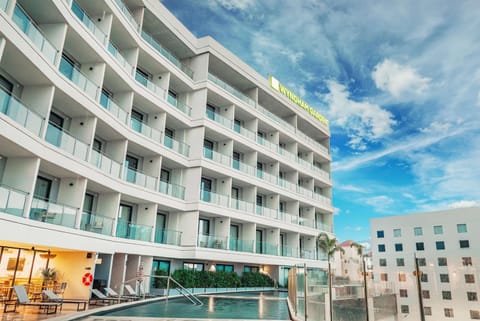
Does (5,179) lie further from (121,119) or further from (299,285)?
(299,285)

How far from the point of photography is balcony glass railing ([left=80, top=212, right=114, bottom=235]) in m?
17.0

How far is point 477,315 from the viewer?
4.42 meters

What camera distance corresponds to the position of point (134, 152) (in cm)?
2269

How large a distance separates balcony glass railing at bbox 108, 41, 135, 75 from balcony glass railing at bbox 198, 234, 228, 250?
37.5 feet

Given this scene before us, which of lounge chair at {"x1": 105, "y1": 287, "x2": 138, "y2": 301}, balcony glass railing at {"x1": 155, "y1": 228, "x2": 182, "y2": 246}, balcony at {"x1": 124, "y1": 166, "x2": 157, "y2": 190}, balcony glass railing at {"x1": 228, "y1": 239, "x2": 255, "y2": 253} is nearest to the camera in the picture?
lounge chair at {"x1": 105, "y1": 287, "x2": 138, "y2": 301}

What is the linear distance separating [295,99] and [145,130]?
20.4m

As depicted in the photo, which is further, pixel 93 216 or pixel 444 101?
pixel 444 101

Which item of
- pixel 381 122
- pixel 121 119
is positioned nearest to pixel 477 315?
pixel 121 119

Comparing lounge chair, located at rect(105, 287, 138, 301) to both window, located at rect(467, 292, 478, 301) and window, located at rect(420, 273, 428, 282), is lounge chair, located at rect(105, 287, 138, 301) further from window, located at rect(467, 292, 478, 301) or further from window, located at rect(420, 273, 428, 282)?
window, located at rect(467, 292, 478, 301)

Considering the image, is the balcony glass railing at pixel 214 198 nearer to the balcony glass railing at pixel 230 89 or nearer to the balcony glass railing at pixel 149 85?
the balcony glass railing at pixel 149 85

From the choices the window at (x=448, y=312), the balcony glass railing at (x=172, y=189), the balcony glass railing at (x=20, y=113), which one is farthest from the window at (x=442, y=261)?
the balcony glass railing at (x=172, y=189)

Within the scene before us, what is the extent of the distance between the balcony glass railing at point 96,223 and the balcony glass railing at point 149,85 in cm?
873

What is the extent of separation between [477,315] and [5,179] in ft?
50.3

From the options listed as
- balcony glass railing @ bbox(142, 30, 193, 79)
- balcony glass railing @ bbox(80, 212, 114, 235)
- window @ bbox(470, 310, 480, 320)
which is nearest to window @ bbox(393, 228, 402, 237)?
balcony glass railing @ bbox(142, 30, 193, 79)
